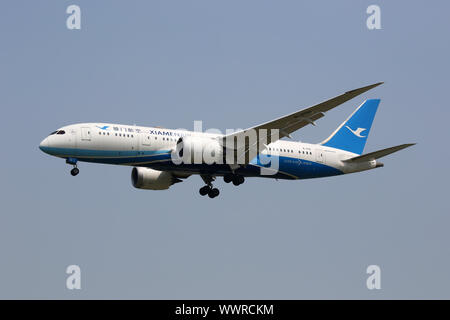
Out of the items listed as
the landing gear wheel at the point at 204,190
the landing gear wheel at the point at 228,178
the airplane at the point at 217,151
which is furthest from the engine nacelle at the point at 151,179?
the landing gear wheel at the point at 228,178

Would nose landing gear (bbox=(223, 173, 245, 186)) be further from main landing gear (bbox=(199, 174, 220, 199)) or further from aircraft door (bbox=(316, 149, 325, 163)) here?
aircraft door (bbox=(316, 149, 325, 163))

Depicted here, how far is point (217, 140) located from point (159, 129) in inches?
134

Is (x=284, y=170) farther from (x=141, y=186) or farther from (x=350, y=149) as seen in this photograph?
(x=141, y=186)

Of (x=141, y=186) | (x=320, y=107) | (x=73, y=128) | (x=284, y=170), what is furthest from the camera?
(x=141, y=186)

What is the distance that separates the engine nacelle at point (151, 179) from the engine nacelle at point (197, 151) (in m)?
6.42

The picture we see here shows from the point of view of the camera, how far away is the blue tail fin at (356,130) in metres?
53.1

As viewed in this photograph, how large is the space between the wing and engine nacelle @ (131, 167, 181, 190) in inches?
274

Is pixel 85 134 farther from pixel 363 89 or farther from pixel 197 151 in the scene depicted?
pixel 363 89

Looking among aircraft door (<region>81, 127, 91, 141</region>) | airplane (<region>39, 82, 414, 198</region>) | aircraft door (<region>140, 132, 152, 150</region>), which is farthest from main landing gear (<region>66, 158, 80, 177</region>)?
aircraft door (<region>140, 132, 152, 150</region>)

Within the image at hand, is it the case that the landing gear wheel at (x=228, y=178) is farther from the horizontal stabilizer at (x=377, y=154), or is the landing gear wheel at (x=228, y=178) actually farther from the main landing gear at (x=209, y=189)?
the horizontal stabilizer at (x=377, y=154)

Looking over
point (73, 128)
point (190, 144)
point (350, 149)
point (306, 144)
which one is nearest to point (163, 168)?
point (190, 144)

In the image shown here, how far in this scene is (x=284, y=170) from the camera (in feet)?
163

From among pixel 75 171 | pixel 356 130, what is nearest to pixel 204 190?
pixel 75 171

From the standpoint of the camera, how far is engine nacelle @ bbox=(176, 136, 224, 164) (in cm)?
4606
